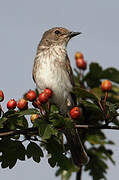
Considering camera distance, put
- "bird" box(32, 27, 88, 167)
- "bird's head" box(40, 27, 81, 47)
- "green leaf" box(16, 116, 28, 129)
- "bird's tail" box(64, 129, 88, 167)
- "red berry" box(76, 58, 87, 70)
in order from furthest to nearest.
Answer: "bird's head" box(40, 27, 81, 47) → "bird" box(32, 27, 88, 167) → "bird's tail" box(64, 129, 88, 167) → "red berry" box(76, 58, 87, 70) → "green leaf" box(16, 116, 28, 129)

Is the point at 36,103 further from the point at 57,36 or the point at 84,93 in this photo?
the point at 57,36

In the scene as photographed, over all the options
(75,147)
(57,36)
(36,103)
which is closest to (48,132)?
(36,103)

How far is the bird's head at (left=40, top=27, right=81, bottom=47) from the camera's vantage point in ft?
24.6

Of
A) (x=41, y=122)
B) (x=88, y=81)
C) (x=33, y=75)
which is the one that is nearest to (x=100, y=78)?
(x=88, y=81)

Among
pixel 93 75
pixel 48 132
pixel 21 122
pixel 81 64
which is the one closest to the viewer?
pixel 48 132

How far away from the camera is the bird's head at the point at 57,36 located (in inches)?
296

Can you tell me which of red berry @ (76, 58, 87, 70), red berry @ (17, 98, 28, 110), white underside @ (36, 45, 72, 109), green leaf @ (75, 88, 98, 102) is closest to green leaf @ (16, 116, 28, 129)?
red berry @ (17, 98, 28, 110)

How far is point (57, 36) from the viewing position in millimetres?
7758

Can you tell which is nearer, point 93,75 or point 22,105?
point 22,105

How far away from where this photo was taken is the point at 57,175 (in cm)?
540

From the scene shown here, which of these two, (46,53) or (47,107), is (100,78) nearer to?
(47,107)

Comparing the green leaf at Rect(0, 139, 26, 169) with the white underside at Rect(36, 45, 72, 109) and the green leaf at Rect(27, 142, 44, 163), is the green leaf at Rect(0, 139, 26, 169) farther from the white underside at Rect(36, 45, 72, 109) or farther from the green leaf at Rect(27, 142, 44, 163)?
the white underside at Rect(36, 45, 72, 109)

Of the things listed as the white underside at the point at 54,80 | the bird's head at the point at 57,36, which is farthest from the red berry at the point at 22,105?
the bird's head at the point at 57,36

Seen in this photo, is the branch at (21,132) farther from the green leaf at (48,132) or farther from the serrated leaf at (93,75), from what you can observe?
the serrated leaf at (93,75)
